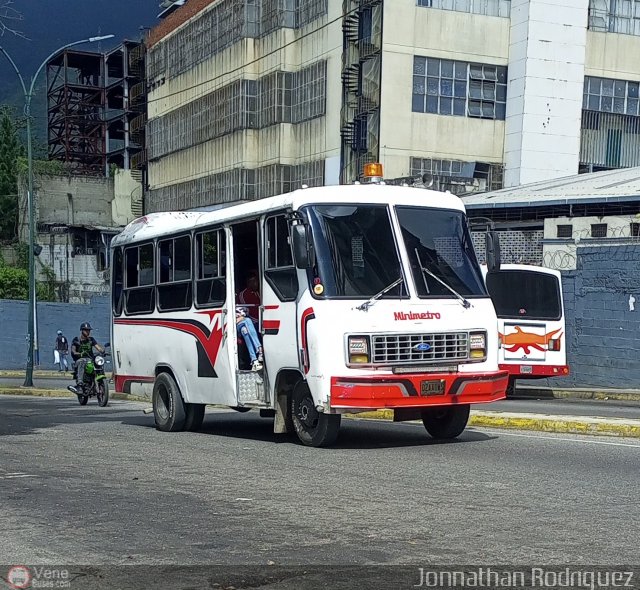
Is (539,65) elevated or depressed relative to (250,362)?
elevated

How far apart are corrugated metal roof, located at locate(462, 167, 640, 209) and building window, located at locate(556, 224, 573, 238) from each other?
2.73ft

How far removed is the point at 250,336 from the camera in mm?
13203

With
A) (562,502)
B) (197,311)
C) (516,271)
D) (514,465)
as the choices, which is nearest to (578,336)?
(516,271)

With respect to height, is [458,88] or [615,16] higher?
[615,16]

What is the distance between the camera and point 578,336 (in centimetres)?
2630

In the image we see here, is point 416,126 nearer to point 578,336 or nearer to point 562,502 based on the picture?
point 578,336

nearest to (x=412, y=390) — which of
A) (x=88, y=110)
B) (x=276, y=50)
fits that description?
(x=276, y=50)

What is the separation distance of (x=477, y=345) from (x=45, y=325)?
40.4m

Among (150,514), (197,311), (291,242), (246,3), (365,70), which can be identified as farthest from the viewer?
(246,3)

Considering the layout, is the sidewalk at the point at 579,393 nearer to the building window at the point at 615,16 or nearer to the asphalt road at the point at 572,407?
the asphalt road at the point at 572,407

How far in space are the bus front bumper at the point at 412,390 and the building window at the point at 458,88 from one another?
38166 millimetres

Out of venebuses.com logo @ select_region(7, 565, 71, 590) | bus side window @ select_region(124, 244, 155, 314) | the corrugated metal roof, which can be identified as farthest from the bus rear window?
venebuses.com logo @ select_region(7, 565, 71, 590)

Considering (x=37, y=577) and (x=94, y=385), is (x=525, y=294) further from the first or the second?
(x=37, y=577)

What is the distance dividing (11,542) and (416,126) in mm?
43403
